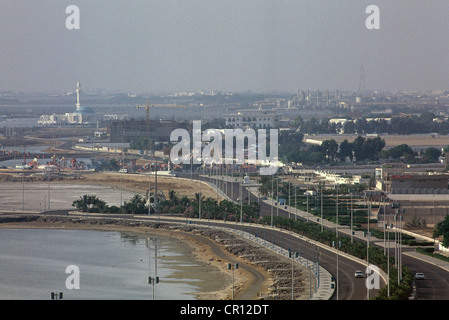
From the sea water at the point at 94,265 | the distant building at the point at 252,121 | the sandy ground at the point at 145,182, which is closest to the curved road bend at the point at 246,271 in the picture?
the sea water at the point at 94,265

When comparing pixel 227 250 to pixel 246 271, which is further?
pixel 227 250

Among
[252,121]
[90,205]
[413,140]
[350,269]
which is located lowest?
[90,205]

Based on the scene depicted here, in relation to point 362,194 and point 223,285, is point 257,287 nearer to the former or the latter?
point 223,285

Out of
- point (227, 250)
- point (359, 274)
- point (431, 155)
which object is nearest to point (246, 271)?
point (227, 250)

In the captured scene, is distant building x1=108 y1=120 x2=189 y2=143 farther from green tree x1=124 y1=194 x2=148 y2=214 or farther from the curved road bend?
the curved road bend

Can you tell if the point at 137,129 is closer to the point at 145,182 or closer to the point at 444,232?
the point at 145,182
